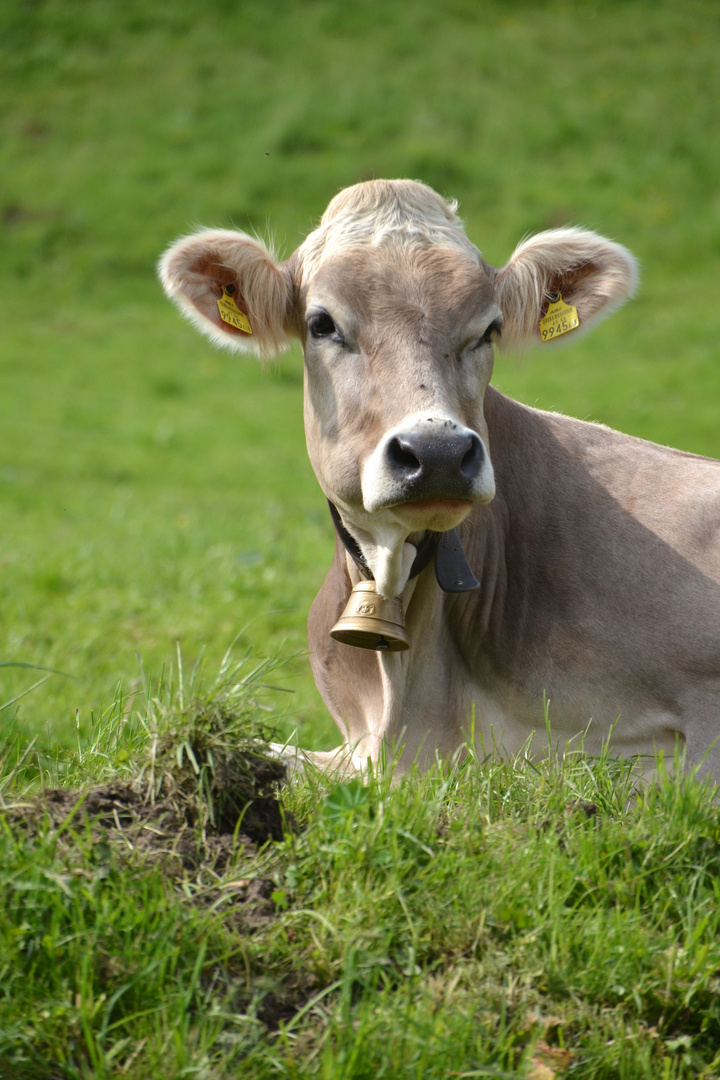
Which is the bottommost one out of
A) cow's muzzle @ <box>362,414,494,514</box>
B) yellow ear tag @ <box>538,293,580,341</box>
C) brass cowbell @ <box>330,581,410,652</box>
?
brass cowbell @ <box>330,581,410,652</box>

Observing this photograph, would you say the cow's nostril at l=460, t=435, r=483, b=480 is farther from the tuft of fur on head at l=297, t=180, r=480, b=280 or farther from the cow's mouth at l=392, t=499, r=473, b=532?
the tuft of fur on head at l=297, t=180, r=480, b=280

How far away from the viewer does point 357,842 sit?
2732 millimetres

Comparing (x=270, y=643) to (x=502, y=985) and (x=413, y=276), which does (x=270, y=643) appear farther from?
(x=502, y=985)

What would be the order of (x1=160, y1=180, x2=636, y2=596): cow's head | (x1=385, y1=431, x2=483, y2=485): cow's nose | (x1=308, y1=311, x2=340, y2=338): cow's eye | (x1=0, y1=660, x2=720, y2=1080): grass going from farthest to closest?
(x1=308, y1=311, x2=340, y2=338): cow's eye → (x1=160, y1=180, x2=636, y2=596): cow's head → (x1=385, y1=431, x2=483, y2=485): cow's nose → (x1=0, y1=660, x2=720, y2=1080): grass

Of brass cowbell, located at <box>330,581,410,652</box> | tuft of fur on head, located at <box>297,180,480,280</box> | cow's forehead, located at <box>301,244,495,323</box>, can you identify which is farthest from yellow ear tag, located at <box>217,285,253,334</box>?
brass cowbell, located at <box>330,581,410,652</box>

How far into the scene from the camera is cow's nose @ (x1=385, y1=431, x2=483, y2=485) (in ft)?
10.6

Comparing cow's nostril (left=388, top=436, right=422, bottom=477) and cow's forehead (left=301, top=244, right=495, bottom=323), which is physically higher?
cow's forehead (left=301, top=244, right=495, bottom=323)

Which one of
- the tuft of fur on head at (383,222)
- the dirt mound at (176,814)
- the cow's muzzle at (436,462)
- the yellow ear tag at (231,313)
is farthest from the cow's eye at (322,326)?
the dirt mound at (176,814)

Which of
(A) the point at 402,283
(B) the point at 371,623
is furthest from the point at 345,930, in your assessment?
(A) the point at 402,283

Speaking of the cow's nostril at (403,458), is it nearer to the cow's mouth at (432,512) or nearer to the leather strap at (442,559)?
the cow's mouth at (432,512)

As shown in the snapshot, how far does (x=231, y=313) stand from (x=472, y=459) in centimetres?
141

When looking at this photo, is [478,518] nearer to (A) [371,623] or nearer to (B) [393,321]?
(A) [371,623]

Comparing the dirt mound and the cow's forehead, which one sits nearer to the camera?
the dirt mound

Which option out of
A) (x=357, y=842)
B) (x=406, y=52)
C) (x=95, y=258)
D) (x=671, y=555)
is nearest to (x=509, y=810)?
(x=357, y=842)
